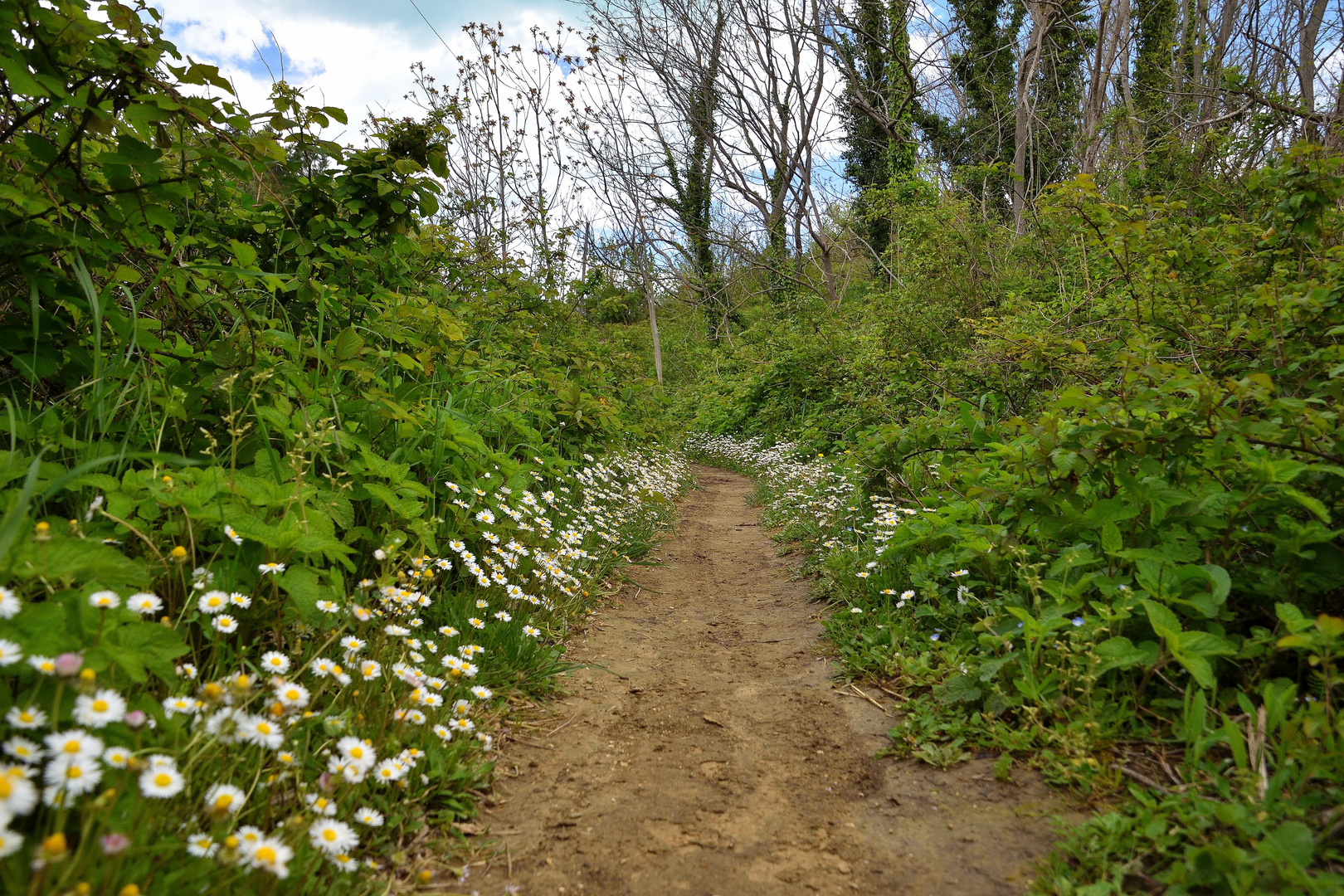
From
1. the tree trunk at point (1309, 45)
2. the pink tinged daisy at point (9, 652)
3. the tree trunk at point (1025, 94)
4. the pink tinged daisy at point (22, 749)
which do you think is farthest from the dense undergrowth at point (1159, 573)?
the tree trunk at point (1309, 45)

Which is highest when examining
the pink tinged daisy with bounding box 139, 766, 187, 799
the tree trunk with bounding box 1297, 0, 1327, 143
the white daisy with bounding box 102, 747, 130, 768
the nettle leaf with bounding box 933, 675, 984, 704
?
the tree trunk with bounding box 1297, 0, 1327, 143

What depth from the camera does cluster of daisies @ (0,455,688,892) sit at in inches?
43.4

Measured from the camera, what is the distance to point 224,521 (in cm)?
189

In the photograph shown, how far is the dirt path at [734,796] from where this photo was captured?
1.68 meters

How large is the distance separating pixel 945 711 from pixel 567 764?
4.54 ft

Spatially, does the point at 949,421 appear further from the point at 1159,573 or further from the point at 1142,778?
the point at 1142,778

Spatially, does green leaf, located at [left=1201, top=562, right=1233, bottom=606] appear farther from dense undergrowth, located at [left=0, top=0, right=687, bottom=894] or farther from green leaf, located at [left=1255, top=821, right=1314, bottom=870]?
dense undergrowth, located at [left=0, top=0, right=687, bottom=894]

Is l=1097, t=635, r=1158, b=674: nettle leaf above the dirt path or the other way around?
above

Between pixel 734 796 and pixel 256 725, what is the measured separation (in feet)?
4.49

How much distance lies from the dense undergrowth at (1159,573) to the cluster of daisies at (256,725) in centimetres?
162

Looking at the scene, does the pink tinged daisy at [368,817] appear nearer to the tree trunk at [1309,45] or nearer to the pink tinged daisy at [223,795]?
the pink tinged daisy at [223,795]

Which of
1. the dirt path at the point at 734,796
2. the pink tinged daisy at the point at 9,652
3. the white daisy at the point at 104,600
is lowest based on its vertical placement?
the dirt path at the point at 734,796

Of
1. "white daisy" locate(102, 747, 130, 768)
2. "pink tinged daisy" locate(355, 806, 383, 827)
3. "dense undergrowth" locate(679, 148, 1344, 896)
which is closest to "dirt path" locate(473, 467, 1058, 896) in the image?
"dense undergrowth" locate(679, 148, 1344, 896)

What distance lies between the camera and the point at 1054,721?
2.11 m
